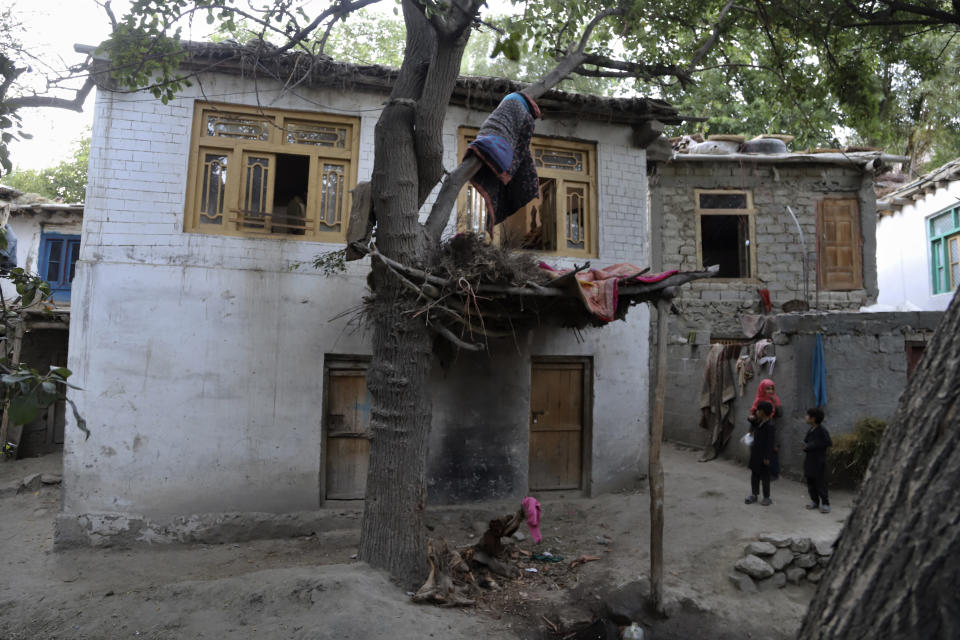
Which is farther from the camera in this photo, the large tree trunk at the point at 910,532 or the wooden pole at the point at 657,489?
the wooden pole at the point at 657,489

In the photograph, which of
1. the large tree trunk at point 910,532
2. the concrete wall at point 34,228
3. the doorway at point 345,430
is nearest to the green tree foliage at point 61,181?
the concrete wall at point 34,228

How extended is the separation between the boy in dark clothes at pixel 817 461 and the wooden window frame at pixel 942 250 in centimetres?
1022

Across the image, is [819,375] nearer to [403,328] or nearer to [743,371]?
[743,371]

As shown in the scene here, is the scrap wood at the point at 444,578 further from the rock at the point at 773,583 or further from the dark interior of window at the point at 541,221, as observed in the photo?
the dark interior of window at the point at 541,221

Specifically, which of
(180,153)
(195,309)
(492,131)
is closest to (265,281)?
(195,309)

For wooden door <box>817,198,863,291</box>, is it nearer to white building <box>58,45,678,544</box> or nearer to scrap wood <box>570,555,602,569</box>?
white building <box>58,45,678,544</box>

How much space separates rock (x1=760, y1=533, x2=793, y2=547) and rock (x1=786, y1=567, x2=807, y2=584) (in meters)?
0.24

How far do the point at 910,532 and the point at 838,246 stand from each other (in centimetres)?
1331

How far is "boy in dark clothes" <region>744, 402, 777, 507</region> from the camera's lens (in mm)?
7457

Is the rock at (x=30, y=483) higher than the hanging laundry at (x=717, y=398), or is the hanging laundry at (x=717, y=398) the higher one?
the hanging laundry at (x=717, y=398)

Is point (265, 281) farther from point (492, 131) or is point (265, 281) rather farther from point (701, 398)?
point (701, 398)

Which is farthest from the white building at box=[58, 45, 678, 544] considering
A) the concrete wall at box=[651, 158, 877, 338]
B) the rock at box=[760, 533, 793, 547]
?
the concrete wall at box=[651, 158, 877, 338]

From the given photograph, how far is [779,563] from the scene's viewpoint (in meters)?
6.11

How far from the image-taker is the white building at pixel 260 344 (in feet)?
23.1
